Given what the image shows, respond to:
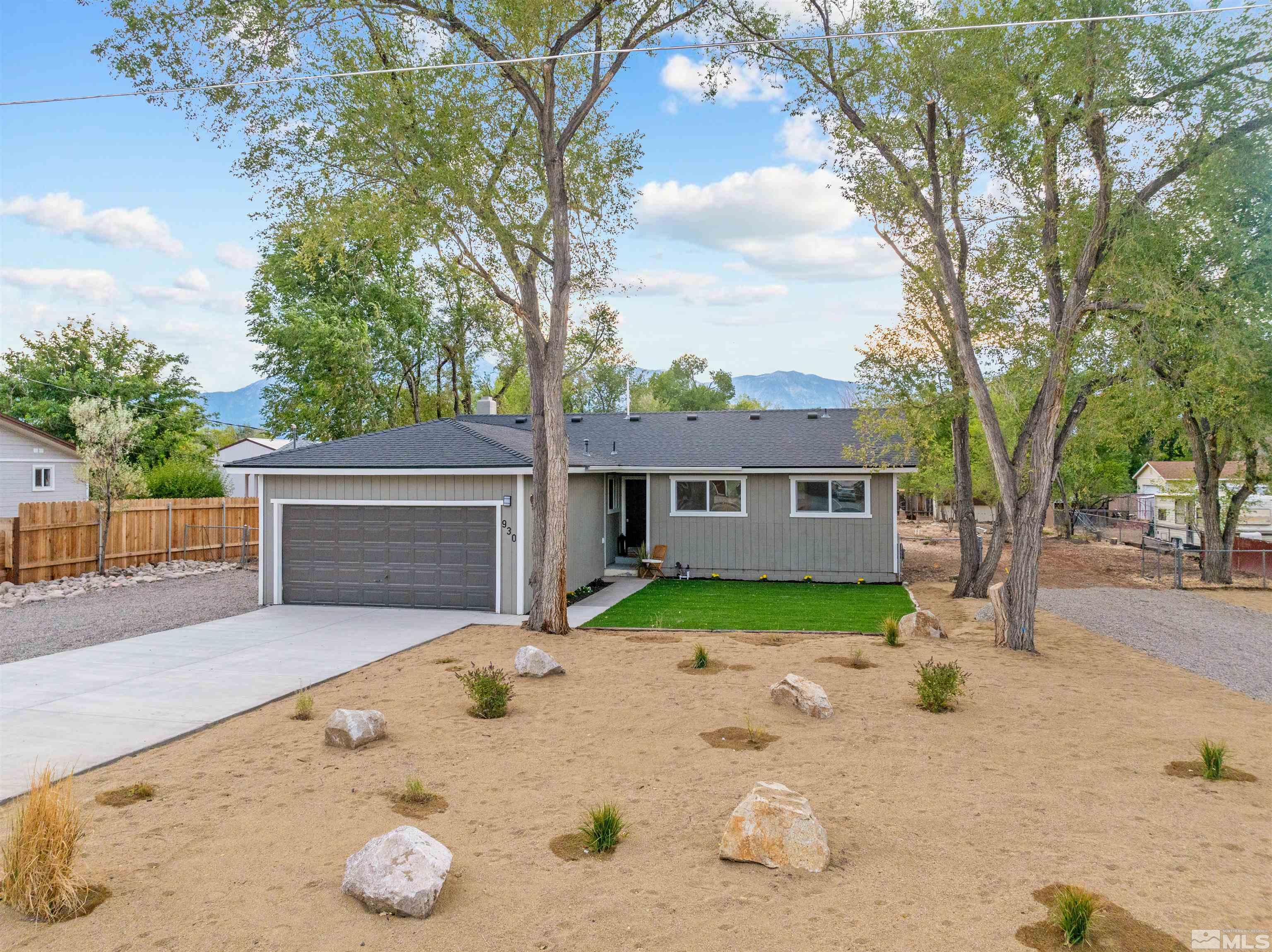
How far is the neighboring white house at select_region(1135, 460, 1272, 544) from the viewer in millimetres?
25156

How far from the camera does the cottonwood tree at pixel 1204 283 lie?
8.47 metres

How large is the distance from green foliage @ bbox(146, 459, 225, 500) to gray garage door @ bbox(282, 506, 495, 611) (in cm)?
981

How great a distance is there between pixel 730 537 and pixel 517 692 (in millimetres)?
10369

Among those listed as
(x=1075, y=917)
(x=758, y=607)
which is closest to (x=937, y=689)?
(x=1075, y=917)

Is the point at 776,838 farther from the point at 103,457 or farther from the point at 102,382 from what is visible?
the point at 102,382

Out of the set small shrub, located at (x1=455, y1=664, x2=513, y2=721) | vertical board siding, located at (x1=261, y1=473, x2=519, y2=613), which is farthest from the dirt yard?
small shrub, located at (x1=455, y1=664, x2=513, y2=721)

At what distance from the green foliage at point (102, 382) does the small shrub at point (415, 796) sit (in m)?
30.7

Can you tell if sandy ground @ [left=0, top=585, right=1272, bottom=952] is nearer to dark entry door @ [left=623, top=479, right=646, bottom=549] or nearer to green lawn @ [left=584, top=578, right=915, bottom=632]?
green lawn @ [left=584, top=578, right=915, bottom=632]

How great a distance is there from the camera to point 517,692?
7898 mm

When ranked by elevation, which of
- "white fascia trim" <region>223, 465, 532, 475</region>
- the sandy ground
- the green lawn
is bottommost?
the green lawn

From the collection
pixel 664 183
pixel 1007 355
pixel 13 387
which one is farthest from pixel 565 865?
pixel 13 387

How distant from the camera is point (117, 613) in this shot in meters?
12.7

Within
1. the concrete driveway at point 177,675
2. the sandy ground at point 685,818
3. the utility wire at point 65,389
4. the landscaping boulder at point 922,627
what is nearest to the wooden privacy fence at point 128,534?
the concrete driveway at point 177,675

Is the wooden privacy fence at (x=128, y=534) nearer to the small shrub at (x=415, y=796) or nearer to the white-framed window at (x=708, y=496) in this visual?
the white-framed window at (x=708, y=496)
